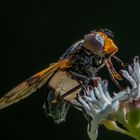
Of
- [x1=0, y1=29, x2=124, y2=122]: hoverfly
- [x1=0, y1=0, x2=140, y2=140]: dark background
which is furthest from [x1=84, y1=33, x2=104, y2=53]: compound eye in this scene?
[x1=0, y1=0, x2=140, y2=140]: dark background

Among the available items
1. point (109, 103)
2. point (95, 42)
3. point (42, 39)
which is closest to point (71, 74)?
point (95, 42)

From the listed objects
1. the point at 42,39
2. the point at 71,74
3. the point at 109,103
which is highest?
the point at 42,39

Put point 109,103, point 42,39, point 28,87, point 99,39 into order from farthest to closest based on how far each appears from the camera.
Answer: point 42,39, point 99,39, point 28,87, point 109,103

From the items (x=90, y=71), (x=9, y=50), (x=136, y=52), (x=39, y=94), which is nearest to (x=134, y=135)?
(x=90, y=71)

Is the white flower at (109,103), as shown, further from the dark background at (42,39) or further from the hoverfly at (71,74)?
the dark background at (42,39)

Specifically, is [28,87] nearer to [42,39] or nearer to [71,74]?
[71,74]

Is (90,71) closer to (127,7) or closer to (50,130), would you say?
(50,130)

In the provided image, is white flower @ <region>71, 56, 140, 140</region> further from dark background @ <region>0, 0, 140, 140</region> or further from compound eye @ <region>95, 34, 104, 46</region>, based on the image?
dark background @ <region>0, 0, 140, 140</region>
